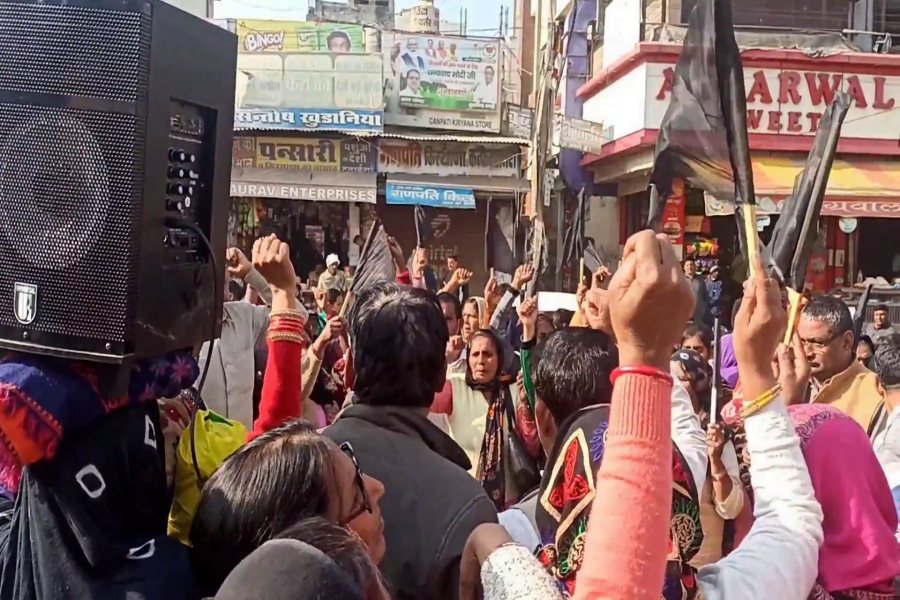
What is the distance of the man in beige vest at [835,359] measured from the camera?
4.10 m

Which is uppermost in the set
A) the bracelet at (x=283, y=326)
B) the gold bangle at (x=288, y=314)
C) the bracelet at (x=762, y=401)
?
the gold bangle at (x=288, y=314)

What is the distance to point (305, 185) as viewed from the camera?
17531mm

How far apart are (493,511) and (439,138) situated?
1609cm

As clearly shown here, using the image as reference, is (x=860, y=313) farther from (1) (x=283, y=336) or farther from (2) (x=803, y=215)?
(1) (x=283, y=336)

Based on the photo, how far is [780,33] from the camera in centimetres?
1278

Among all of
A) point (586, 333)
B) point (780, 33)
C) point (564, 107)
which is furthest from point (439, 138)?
point (586, 333)

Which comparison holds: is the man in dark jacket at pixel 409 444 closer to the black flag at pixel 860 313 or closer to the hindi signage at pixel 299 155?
the black flag at pixel 860 313

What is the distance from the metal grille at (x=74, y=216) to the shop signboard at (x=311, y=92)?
52.8 ft

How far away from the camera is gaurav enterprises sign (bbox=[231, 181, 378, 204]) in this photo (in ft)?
57.2

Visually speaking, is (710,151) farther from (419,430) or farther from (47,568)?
(47,568)

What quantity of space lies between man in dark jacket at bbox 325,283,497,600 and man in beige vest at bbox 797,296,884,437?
2388 mm

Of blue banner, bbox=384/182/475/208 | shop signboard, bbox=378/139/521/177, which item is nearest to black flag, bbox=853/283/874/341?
blue banner, bbox=384/182/475/208

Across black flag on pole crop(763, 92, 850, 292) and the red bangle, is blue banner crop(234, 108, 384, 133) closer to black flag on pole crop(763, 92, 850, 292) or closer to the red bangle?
black flag on pole crop(763, 92, 850, 292)

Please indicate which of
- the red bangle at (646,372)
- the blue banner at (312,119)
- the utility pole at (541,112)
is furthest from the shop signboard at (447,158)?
the red bangle at (646,372)
